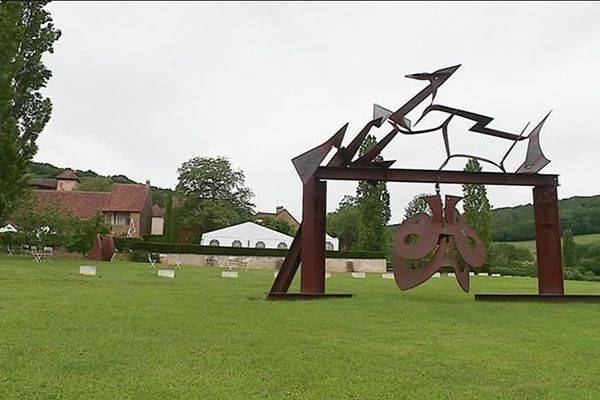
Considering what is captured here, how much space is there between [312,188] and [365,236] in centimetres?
2846

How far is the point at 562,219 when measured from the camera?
5028 cm

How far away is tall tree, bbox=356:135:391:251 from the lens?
137 feet

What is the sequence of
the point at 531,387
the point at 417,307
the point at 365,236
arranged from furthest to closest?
the point at 365,236 < the point at 417,307 < the point at 531,387

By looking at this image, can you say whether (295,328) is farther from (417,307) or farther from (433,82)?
(433,82)

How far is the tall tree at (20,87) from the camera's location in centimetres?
2675

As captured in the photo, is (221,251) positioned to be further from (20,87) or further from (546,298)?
(546,298)

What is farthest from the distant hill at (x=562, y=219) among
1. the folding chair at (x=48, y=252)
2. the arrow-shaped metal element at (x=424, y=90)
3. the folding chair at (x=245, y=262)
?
the arrow-shaped metal element at (x=424, y=90)

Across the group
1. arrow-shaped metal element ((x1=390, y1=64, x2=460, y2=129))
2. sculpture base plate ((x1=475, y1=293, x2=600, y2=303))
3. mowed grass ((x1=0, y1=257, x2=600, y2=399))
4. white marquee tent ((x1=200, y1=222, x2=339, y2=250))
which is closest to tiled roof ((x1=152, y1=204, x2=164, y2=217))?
white marquee tent ((x1=200, y1=222, x2=339, y2=250))

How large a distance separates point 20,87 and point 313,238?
Result: 23826mm

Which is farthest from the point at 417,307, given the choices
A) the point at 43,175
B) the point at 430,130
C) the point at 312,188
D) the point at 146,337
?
the point at 43,175

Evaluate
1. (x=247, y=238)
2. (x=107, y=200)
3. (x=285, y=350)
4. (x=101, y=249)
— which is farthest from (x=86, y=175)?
(x=285, y=350)

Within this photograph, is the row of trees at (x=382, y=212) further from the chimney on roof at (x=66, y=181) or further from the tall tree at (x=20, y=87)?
the chimney on roof at (x=66, y=181)

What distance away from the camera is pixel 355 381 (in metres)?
5.54

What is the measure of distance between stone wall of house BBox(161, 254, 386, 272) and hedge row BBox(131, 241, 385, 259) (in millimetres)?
246
